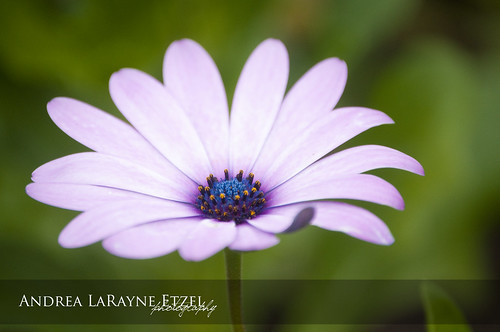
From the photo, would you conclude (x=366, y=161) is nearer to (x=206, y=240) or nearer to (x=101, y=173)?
(x=206, y=240)

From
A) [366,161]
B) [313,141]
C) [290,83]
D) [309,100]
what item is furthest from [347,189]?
[290,83]

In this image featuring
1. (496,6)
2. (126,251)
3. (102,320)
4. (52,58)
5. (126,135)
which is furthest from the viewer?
(496,6)

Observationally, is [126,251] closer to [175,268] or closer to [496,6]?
[175,268]

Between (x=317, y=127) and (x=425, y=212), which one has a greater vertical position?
(x=425, y=212)

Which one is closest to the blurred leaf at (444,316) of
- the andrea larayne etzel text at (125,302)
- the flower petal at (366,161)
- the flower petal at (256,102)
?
the flower petal at (366,161)

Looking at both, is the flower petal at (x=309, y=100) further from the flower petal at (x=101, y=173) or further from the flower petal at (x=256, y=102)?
the flower petal at (x=101, y=173)

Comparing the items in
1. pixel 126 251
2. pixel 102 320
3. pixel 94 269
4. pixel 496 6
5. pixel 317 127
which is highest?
pixel 496 6

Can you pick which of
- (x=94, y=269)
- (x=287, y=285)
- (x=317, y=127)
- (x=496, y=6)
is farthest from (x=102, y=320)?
(x=496, y=6)
